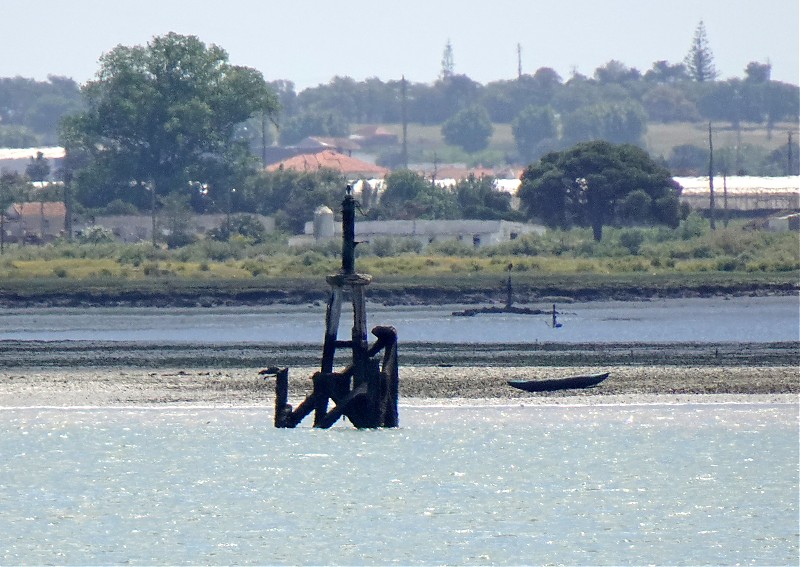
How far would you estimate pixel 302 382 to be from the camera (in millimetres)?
40000

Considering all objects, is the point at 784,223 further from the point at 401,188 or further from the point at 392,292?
the point at 392,292

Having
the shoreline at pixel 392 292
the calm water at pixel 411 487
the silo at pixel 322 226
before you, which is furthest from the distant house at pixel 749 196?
the calm water at pixel 411 487

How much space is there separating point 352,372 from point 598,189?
70231mm

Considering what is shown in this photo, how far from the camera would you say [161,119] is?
12150cm

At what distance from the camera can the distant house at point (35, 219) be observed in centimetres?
11744

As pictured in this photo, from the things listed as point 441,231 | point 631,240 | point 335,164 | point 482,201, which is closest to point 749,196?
point 482,201

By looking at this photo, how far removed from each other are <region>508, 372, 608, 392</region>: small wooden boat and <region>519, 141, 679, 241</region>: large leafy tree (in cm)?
6181

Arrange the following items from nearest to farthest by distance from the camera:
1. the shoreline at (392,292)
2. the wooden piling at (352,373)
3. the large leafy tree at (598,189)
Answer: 1. the wooden piling at (352,373)
2. the shoreline at (392,292)
3. the large leafy tree at (598,189)

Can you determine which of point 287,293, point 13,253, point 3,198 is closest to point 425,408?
point 287,293

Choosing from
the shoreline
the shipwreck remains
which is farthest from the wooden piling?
the shoreline

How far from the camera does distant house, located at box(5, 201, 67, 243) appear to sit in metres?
117

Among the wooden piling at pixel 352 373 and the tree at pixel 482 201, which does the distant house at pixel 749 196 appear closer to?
the tree at pixel 482 201

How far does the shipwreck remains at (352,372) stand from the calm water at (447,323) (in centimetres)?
2034

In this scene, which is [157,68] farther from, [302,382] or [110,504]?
[110,504]
